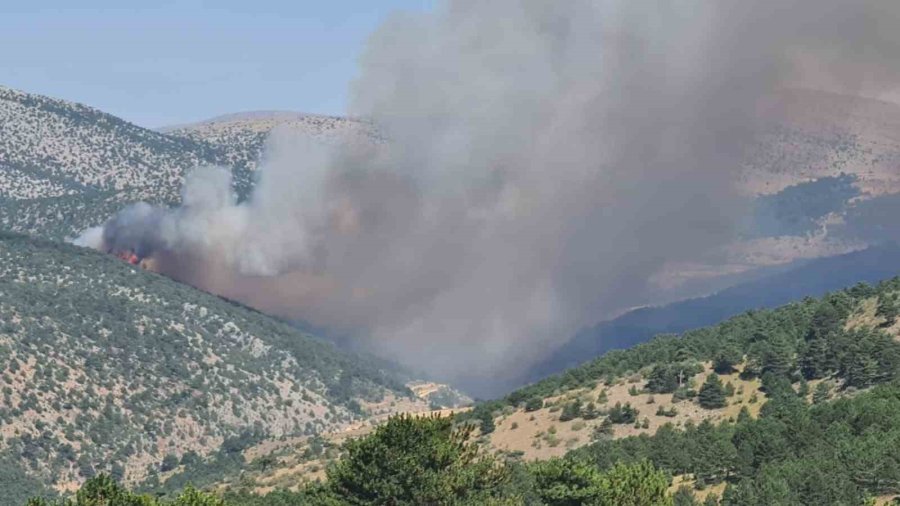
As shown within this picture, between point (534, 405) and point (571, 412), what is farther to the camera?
point (534, 405)

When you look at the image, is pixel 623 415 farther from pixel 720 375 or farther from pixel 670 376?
pixel 720 375

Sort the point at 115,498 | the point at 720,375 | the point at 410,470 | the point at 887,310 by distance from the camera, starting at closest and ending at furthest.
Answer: the point at 115,498 → the point at 410,470 → the point at 887,310 → the point at 720,375

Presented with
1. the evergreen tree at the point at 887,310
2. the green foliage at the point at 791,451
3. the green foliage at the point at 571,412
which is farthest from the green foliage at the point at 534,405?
the evergreen tree at the point at 887,310

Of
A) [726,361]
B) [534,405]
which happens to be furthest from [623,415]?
[534,405]

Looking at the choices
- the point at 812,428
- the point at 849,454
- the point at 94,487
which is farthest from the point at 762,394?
the point at 94,487

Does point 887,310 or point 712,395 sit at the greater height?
point 887,310

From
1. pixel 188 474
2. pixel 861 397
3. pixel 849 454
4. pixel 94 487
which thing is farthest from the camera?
pixel 188 474

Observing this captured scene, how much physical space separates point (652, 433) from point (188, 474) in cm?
8339

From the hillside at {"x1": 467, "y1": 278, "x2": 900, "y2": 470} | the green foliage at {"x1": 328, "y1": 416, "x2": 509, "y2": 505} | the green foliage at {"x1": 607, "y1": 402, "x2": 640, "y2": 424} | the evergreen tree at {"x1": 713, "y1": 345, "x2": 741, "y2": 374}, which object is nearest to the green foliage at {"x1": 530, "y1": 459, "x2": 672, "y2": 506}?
the green foliage at {"x1": 328, "y1": 416, "x2": 509, "y2": 505}

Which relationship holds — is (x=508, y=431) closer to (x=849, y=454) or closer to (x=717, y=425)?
(x=717, y=425)

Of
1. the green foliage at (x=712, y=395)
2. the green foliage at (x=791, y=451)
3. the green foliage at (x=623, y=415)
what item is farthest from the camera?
the green foliage at (x=623, y=415)

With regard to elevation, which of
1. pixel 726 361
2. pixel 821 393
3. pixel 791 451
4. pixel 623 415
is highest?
pixel 726 361

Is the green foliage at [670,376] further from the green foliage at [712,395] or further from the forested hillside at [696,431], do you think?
the green foliage at [712,395]

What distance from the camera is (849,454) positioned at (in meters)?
93.1
